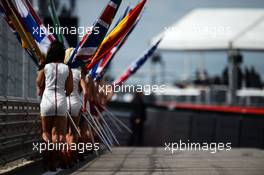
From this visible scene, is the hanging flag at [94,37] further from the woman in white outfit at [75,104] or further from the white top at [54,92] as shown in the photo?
the white top at [54,92]

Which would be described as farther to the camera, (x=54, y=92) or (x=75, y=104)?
(x=75, y=104)

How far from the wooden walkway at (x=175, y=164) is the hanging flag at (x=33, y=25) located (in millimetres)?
2091

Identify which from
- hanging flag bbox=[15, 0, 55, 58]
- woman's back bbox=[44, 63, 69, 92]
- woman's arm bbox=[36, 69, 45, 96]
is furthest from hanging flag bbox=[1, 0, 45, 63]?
woman's back bbox=[44, 63, 69, 92]

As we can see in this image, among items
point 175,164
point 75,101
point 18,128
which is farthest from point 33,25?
point 175,164

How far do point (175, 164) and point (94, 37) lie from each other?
97.9 inches

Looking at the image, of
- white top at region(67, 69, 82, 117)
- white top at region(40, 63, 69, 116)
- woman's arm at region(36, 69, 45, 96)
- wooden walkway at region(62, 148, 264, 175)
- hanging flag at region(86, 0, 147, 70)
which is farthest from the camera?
hanging flag at region(86, 0, 147, 70)

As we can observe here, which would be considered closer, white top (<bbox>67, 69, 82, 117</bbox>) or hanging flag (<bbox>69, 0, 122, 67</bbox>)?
white top (<bbox>67, 69, 82, 117</bbox>)

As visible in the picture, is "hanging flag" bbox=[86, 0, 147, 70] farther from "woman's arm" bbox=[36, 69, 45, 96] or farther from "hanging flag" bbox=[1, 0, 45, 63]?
"woman's arm" bbox=[36, 69, 45, 96]

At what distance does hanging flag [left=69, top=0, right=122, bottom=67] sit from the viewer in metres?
15.7

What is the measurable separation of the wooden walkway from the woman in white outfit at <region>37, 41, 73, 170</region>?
619 millimetres

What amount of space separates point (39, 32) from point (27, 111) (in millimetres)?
1437

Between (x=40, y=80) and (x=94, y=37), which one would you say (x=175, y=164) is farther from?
(x=40, y=80)

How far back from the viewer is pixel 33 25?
15547mm

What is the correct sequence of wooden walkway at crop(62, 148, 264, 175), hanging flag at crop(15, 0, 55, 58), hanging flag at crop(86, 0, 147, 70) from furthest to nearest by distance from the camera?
hanging flag at crop(86, 0, 147, 70)
hanging flag at crop(15, 0, 55, 58)
wooden walkway at crop(62, 148, 264, 175)
